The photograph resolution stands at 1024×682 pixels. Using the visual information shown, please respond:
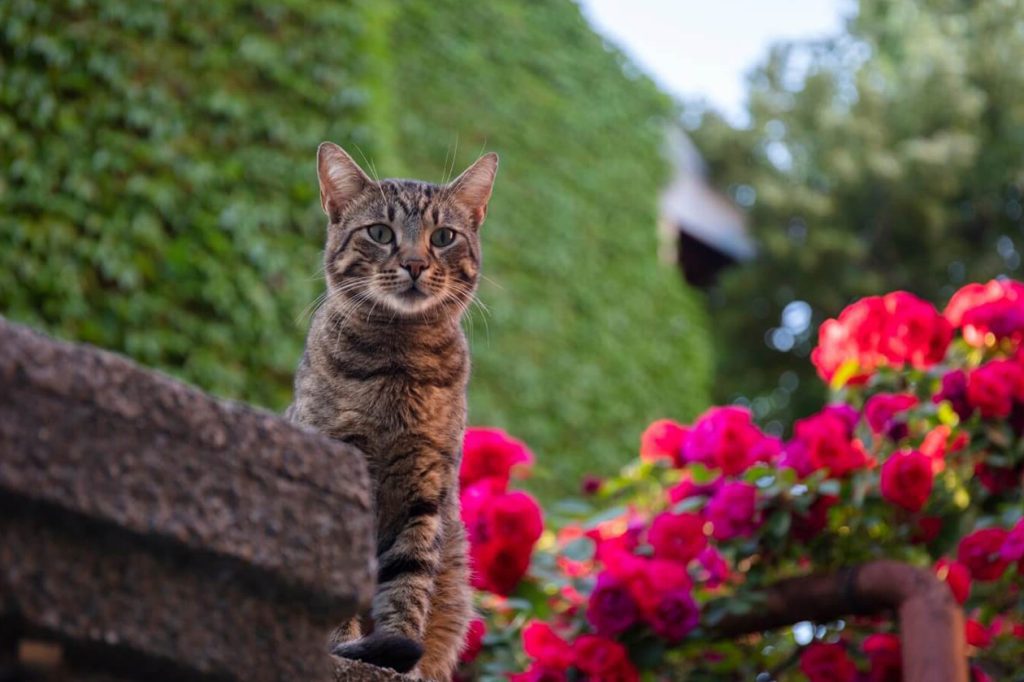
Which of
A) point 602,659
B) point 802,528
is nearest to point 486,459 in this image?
point 602,659

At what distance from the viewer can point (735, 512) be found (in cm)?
277

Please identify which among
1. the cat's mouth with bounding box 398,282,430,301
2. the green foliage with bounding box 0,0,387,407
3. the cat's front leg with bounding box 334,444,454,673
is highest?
the green foliage with bounding box 0,0,387,407

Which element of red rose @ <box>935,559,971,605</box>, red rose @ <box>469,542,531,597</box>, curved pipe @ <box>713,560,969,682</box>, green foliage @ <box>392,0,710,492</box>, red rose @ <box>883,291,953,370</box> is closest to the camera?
curved pipe @ <box>713,560,969,682</box>

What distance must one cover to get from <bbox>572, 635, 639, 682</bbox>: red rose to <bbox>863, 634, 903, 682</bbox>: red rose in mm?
561

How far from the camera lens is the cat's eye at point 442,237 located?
2182mm

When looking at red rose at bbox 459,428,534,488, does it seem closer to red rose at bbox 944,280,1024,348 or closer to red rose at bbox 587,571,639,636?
red rose at bbox 587,571,639,636

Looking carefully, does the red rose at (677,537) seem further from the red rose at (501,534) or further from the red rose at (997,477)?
the red rose at (997,477)

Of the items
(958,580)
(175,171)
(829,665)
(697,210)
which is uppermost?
(697,210)

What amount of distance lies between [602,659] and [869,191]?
8.98 meters

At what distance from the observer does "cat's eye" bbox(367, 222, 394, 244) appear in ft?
7.09

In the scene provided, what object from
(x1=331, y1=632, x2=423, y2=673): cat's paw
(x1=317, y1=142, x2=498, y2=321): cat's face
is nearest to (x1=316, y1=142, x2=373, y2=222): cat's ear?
(x1=317, y1=142, x2=498, y2=321): cat's face

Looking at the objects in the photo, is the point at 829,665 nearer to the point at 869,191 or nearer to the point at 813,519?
the point at 813,519

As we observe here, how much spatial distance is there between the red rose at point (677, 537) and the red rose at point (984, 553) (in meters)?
0.62

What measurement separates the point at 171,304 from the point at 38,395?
3580 mm
